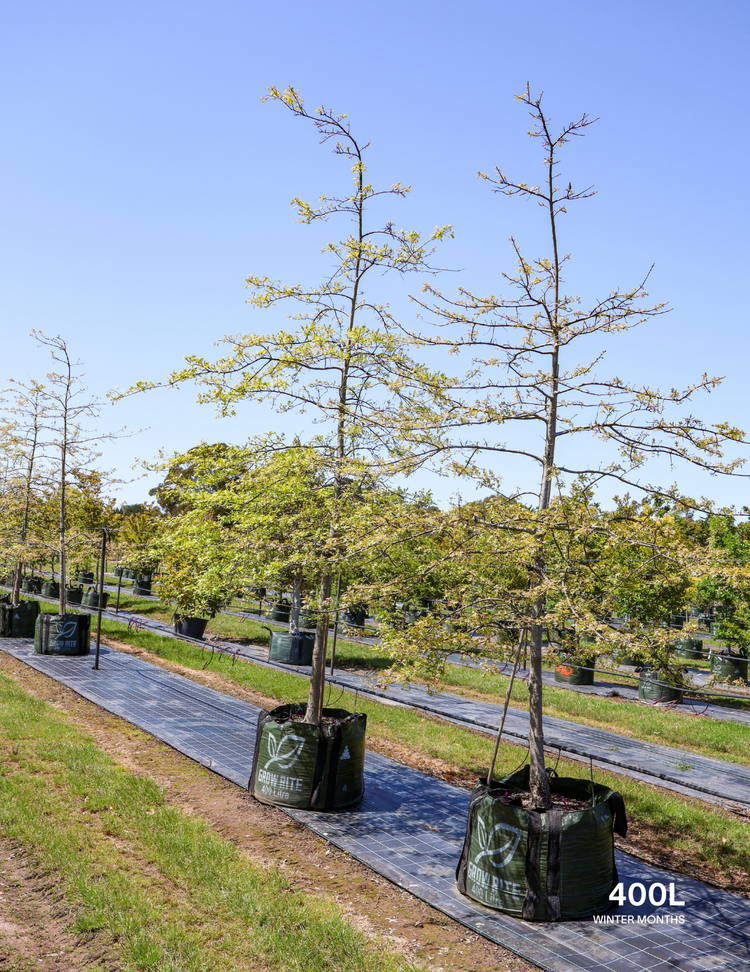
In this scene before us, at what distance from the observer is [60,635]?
1612 cm

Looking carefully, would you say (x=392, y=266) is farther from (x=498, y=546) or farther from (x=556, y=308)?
(x=498, y=546)

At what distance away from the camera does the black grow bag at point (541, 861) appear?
216 inches

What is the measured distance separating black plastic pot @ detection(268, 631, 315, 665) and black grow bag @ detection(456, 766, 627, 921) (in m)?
Answer: 12.1

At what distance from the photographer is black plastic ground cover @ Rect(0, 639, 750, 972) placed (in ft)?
16.6

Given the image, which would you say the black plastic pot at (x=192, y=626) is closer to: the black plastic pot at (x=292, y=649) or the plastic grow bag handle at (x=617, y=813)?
the black plastic pot at (x=292, y=649)

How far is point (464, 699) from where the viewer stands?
14.8m

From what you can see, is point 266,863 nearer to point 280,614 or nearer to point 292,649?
point 292,649

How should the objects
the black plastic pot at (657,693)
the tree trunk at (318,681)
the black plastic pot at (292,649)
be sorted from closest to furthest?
the tree trunk at (318,681)
the black plastic pot at (657,693)
the black plastic pot at (292,649)

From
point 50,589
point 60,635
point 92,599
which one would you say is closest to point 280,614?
point 92,599

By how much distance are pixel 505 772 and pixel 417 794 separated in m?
1.46

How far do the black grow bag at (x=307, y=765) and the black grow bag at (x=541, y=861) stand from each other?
2.16 meters

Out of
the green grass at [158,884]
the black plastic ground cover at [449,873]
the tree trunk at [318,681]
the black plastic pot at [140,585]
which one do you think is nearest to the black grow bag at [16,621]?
the black plastic ground cover at [449,873]

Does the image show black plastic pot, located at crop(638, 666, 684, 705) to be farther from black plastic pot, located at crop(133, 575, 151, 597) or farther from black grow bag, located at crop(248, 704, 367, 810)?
black plastic pot, located at crop(133, 575, 151, 597)

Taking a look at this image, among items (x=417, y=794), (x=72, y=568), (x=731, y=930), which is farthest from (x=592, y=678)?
(x=72, y=568)
